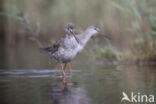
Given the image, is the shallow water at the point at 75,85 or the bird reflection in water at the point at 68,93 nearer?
the bird reflection in water at the point at 68,93

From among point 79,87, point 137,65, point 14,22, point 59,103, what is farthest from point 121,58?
point 14,22

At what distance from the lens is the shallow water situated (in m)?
7.41

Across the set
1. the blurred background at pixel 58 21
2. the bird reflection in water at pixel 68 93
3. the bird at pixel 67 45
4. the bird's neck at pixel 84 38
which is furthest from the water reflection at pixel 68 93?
the blurred background at pixel 58 21

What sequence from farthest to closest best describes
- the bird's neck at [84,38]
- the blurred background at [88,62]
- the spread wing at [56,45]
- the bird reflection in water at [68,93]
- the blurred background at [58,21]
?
1. the blurred background at [58,21]
2. the bird's neck at [84,38]
3. the spread wing at [56,45]
4. the blurred background at [88,62]
5. the bird reflection in water at [68,93]

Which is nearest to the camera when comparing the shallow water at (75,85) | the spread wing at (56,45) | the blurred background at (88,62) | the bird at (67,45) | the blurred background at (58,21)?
the shallow water at (75,85)

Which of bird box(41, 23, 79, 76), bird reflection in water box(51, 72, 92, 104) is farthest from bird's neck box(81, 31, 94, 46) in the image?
bird reflection in water box(51, 72, 92, 104)

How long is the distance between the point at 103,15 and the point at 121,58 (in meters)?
8.57

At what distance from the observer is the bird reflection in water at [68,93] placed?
719 cm

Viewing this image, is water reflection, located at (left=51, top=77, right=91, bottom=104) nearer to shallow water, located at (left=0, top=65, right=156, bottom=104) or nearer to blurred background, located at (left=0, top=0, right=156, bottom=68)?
shallow water, located at (left=0, top=65, right=156, bottom=104)

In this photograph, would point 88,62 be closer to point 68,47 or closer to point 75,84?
point 68,47

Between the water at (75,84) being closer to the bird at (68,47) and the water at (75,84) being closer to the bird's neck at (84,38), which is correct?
the bird at (68,47)

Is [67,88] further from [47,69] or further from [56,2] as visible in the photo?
[56,2]

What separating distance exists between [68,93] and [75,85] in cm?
107

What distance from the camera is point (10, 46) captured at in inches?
903
